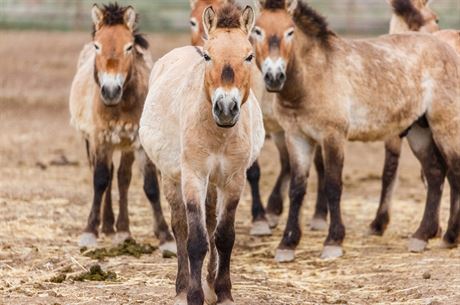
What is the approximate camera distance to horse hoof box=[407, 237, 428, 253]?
1069 centimetres

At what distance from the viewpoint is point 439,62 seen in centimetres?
1096

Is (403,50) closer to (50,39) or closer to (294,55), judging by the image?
(294,55)

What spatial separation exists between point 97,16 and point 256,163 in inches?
110

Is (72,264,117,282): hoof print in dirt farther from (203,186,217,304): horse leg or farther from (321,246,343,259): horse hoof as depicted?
(321,246,343,259): horse hoof

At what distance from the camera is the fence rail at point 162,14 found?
87.7 ft

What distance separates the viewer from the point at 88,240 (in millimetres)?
10555

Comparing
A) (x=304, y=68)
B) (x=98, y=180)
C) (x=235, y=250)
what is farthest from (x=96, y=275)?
(x=304, y=68)

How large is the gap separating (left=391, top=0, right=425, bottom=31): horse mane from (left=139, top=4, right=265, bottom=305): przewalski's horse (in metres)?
4.92

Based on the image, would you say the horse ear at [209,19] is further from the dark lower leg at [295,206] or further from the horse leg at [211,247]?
the dark lower leg at [295,206]

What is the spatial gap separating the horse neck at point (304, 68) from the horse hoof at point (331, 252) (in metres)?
1.47

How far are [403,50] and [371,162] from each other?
641 cm

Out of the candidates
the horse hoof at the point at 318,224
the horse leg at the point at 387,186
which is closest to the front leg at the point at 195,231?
the horse leg at the point at 387,186

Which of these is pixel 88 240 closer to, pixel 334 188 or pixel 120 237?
pixel 120 237

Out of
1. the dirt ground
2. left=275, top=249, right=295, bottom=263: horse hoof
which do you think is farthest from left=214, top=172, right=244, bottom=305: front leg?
left=275, top=249, right=295, bottom=263: horse hoof
